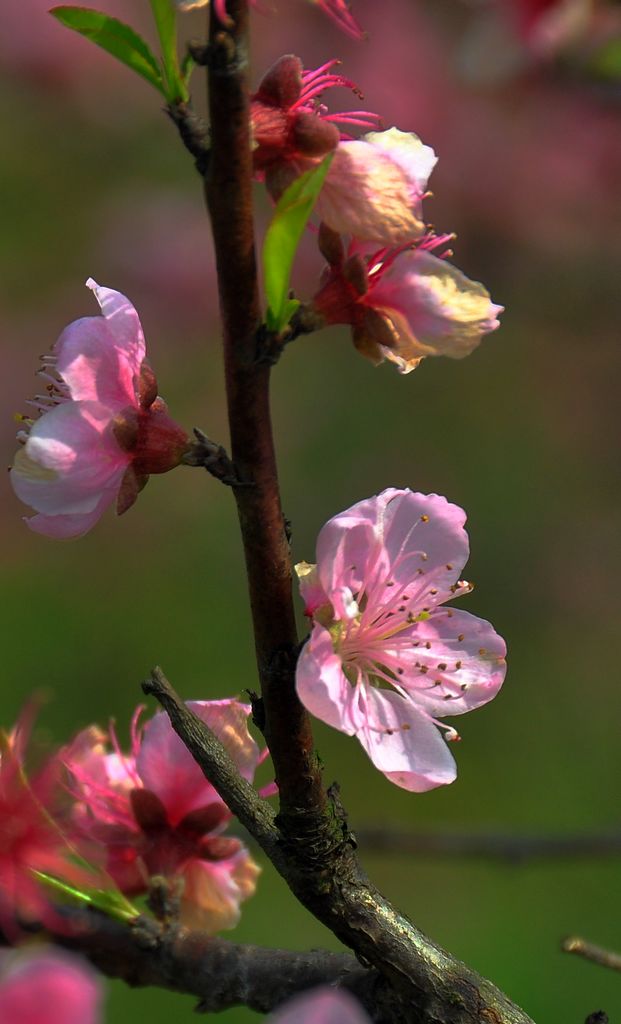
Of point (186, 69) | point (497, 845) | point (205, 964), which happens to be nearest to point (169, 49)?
point (186, 69)

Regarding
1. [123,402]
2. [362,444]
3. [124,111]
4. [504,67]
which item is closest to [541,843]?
[123,402]

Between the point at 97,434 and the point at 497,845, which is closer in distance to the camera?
the point at 97,434

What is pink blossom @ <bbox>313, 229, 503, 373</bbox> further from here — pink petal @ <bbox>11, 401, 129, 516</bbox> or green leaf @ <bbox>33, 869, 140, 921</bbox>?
green leaf @ <bbox>33, 869, 140, 921</bbox>

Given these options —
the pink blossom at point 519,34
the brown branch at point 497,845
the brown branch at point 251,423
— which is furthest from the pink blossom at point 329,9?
the pink blossom at point 519,34

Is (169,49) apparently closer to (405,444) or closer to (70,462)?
(70,462)

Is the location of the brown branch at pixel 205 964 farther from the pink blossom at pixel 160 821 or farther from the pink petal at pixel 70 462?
the pink petal at pixel 70 462
